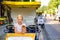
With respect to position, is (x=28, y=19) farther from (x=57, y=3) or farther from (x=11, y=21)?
(x=57, y=3)

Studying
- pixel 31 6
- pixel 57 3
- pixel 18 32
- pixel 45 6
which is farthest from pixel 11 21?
pixel 45 6

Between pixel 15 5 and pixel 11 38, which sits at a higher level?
pixel 15 5

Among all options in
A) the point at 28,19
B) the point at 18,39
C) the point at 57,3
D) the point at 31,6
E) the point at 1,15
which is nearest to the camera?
the point at 18,39

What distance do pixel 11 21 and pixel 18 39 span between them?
343 inches

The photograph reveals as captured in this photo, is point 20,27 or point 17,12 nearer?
point 20,27

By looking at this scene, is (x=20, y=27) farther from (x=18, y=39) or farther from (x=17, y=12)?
(x=17, y=12)

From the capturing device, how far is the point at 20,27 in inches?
325

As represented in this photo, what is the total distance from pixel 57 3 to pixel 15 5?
5640 centimetres

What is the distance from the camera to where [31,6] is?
50.9 ft

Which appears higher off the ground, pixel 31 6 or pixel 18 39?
pixel 31 6

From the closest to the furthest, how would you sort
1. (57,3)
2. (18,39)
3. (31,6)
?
(18,39)
(31,6)
(57,3)

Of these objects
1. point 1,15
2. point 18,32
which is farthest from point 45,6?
point 18,32

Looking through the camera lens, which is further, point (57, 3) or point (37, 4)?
point (57, 3)

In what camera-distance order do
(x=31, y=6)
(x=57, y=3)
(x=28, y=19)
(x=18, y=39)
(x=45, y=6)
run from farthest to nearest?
(x=45, y=6), (x=57, y=3), (x=28, y=19), (x=31, y=6), (x=18, y=39)
